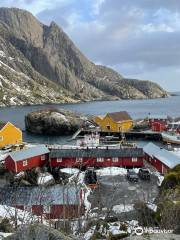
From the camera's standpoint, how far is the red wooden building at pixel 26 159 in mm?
47625

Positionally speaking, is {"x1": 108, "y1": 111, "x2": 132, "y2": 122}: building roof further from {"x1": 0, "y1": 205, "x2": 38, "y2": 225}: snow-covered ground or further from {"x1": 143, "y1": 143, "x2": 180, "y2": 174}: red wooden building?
{"x1": 0, "y1": 205, "x2": 38, "y2": 225}: snow-covered ground

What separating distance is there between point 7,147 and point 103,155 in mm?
19964

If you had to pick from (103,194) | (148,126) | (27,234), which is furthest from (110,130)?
(27,234)

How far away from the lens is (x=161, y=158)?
47750 millimetres

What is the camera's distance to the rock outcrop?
9219 cm

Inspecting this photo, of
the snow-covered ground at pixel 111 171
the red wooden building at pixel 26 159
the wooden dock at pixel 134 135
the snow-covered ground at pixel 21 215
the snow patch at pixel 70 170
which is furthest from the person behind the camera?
the wooden dock at pixel 134 135

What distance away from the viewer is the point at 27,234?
783cm

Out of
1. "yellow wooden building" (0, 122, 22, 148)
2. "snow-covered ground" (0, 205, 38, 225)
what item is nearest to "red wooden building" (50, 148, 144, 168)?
"yellow wooden building" (0, 122, 22, 148)

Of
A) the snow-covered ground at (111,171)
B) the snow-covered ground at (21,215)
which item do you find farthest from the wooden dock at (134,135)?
the snow-covered ground at (21,215)

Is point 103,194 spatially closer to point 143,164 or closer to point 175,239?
point 143,164

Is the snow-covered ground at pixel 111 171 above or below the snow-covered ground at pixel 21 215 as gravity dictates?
below

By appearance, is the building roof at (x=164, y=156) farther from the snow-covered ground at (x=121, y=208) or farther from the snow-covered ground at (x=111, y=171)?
the snow-covered ground at (x=121, y=208)

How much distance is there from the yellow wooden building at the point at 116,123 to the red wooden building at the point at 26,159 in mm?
36967

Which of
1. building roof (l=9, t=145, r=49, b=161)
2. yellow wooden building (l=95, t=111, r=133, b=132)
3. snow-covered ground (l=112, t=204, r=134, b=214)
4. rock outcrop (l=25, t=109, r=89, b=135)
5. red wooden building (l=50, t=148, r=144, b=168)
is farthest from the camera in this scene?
rock outcrop (l=25, t=109, r=89, b=135)
